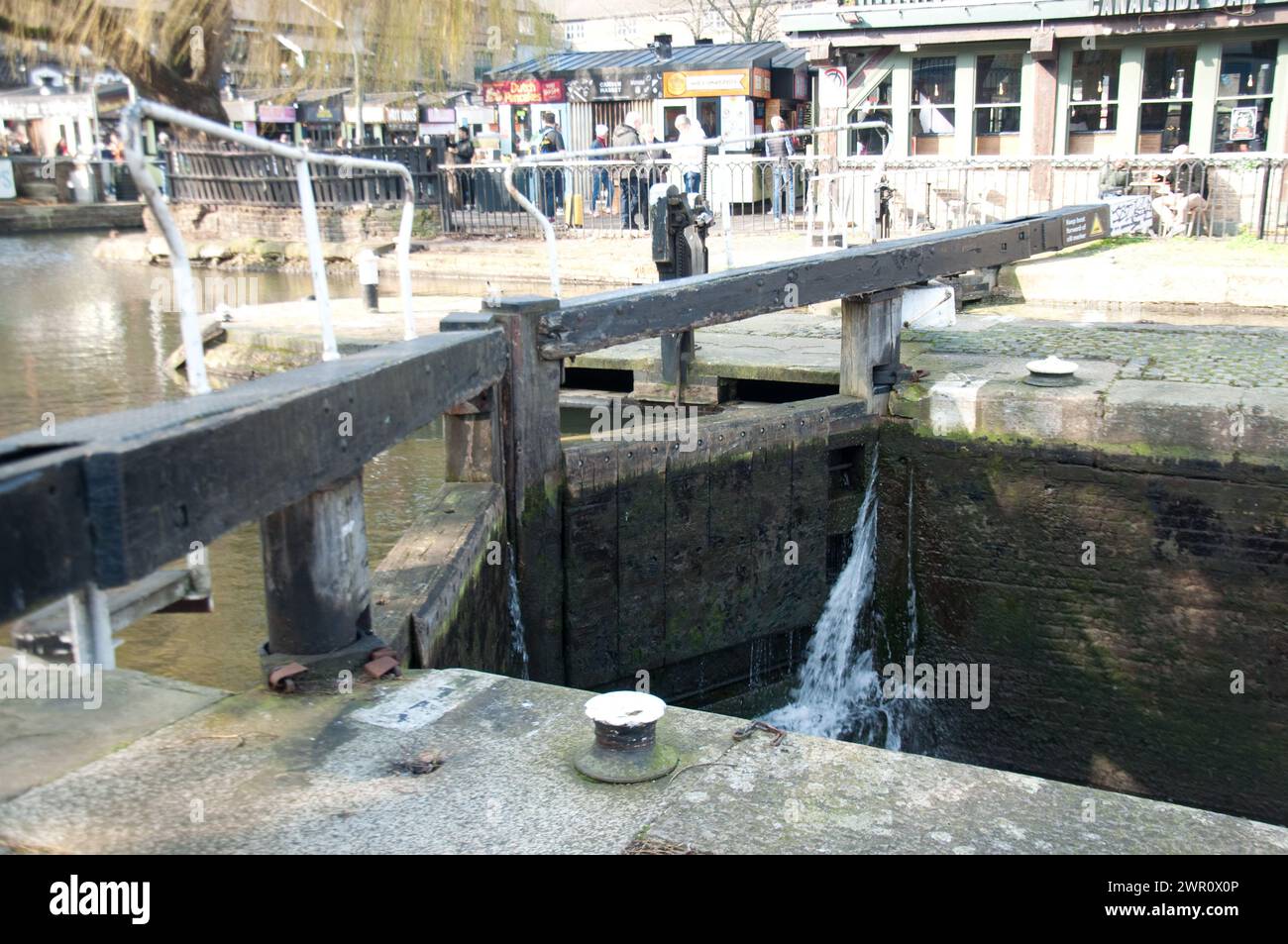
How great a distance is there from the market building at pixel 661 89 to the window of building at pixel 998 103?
5095 millimetres

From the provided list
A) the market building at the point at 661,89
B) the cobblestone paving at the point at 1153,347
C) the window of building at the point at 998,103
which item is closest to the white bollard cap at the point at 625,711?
the cobblestone paving at the point at 1153,347

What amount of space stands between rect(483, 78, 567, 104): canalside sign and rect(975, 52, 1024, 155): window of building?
31.4 feet

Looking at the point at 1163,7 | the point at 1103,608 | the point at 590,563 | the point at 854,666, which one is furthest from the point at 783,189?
the point at 590,563

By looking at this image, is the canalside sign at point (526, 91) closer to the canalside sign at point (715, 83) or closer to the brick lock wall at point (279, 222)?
the canalside sign at point (715, 83)

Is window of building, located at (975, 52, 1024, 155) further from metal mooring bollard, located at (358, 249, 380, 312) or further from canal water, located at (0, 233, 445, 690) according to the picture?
metal mooring bollard, located at (358, 249, 380, 312)

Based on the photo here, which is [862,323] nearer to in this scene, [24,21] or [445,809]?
[445,809]

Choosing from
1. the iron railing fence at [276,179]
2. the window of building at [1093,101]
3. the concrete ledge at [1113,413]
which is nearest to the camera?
the concrete ledge at [1113,413]

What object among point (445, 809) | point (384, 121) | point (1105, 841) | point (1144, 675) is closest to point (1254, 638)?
point (1144, 675)

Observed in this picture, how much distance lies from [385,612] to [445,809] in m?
1.41

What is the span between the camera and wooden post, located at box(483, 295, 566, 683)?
19.6ft

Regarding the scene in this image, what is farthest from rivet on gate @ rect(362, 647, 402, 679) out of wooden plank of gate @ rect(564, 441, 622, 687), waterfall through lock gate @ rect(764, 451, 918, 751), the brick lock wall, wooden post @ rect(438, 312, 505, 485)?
the brick lock wall

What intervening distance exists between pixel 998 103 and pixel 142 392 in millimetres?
14534

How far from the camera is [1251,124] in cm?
1822

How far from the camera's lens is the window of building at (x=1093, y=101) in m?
19.0
